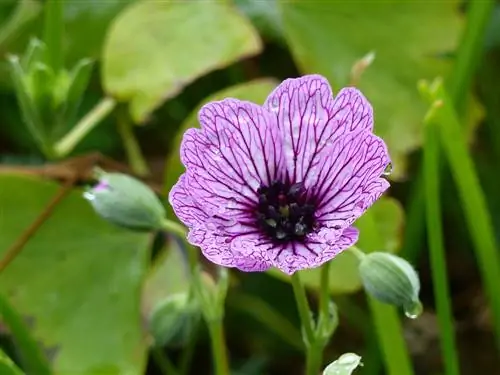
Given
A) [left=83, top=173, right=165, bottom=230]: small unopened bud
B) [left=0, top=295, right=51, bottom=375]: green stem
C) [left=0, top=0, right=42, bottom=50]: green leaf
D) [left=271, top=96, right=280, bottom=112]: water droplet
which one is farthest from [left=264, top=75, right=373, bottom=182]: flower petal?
[left=0, top=0, right=42, bottom=50]: green leaf

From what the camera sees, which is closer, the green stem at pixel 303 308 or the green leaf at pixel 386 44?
the green stem at pixel 303 308

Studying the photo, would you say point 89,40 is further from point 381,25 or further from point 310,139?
point 310,139

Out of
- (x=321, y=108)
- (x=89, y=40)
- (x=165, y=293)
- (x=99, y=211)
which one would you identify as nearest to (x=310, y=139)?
(x=321, y=108)

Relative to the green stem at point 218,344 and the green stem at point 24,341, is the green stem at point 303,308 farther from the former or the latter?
the green stem at point 24,341

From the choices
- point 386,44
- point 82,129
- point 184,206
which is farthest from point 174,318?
point 386,44

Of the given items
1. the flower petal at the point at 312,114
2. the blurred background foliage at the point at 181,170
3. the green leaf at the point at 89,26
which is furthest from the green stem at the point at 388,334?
the green leaf at the point at 89,26
